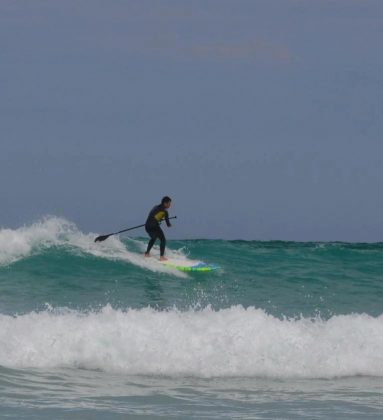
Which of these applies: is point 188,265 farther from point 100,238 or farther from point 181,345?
point 181,345

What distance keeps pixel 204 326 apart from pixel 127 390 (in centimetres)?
213

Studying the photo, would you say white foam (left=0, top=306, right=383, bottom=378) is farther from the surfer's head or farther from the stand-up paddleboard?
the surfer's head

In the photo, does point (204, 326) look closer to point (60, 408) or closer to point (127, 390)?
point (127, 390)

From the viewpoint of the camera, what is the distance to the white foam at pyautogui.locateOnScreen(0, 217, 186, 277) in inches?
631

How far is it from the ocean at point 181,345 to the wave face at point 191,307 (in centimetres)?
2

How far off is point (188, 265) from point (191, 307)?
10.3 feet

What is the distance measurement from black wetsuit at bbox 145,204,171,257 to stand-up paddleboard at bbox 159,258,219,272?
433 mm

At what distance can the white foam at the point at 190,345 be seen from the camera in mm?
8617

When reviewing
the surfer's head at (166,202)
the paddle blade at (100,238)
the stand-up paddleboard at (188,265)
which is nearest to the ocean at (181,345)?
the stand-up paddleboard at (188,265)

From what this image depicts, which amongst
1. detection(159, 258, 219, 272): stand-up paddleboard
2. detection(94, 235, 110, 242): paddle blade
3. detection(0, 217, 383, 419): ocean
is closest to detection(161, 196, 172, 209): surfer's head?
detection(159, 258, 219, 272): stand-up paddleboard

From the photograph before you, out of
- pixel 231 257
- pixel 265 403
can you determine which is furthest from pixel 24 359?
pixel 231 257

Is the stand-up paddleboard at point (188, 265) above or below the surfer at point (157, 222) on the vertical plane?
below

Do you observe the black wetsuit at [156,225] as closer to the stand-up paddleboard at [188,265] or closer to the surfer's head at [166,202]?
the surfer's head at [166,202]

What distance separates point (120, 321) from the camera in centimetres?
939
